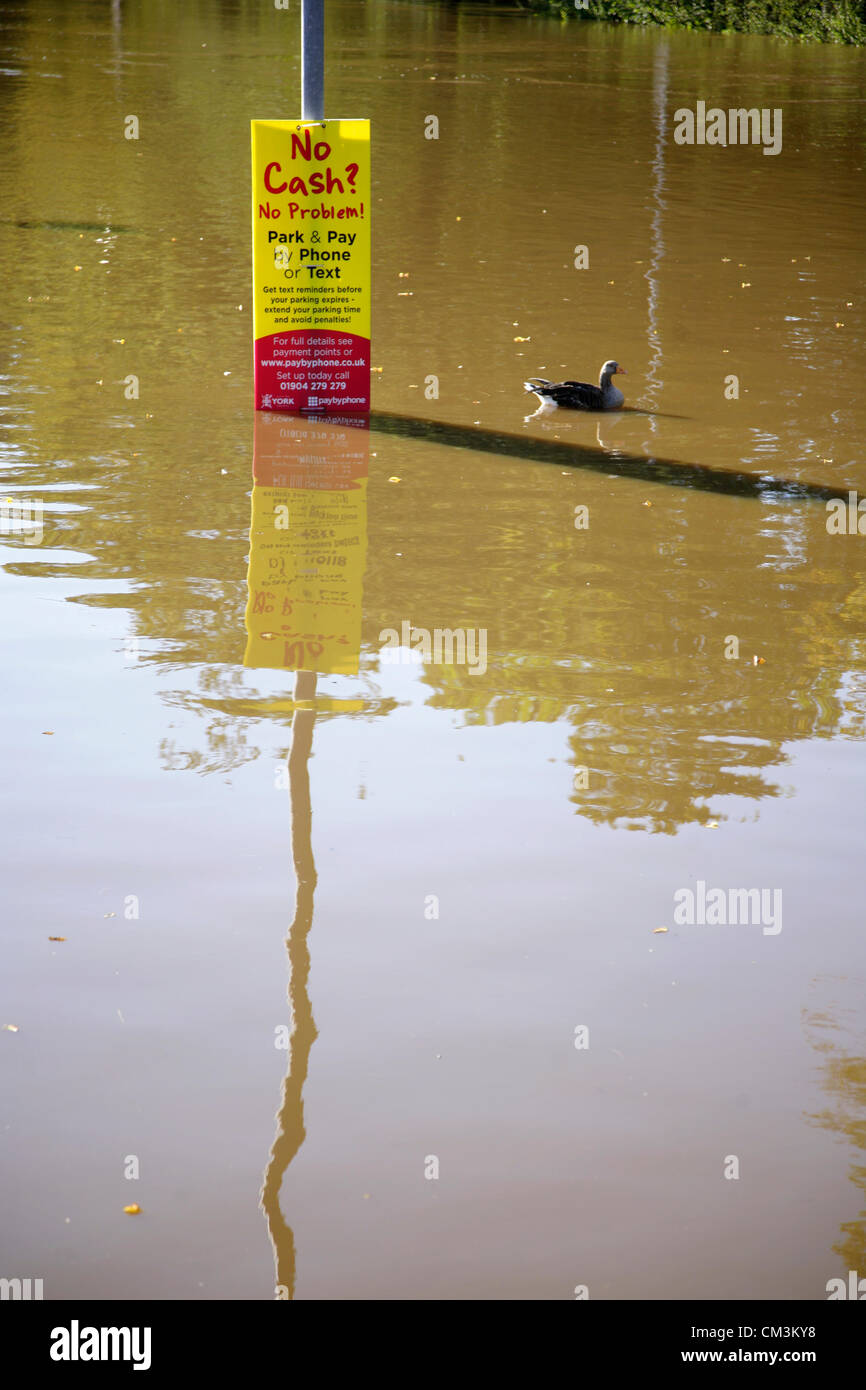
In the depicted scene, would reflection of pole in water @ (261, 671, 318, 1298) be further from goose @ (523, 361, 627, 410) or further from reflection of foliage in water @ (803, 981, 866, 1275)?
goose @ (523, 361, 627, 410)

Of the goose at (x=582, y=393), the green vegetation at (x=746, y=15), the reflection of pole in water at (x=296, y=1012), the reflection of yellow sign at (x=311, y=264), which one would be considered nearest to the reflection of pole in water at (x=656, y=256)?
the goose at (x=582, y=393)

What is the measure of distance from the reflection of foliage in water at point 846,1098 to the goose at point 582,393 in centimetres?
689

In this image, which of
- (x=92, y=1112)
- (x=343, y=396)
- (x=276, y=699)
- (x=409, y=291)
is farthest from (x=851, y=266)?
(x=92, y=1112)

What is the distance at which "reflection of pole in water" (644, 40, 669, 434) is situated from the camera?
1227 centimetres

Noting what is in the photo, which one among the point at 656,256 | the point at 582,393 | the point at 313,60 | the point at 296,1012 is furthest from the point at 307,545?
the point at 656,256

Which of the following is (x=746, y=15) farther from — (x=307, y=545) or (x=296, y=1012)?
(x=296, y=1012)

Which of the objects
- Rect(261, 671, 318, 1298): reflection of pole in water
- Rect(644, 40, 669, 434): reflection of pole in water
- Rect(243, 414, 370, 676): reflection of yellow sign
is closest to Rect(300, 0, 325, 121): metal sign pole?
Rect(243, 414, 370, 676): reflection of yellow sign

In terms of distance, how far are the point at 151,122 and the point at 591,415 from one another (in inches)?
752

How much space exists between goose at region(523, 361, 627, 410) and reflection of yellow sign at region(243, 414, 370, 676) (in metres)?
1.37

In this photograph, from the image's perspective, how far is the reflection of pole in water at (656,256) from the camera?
483 inches

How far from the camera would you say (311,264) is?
10445 mm
